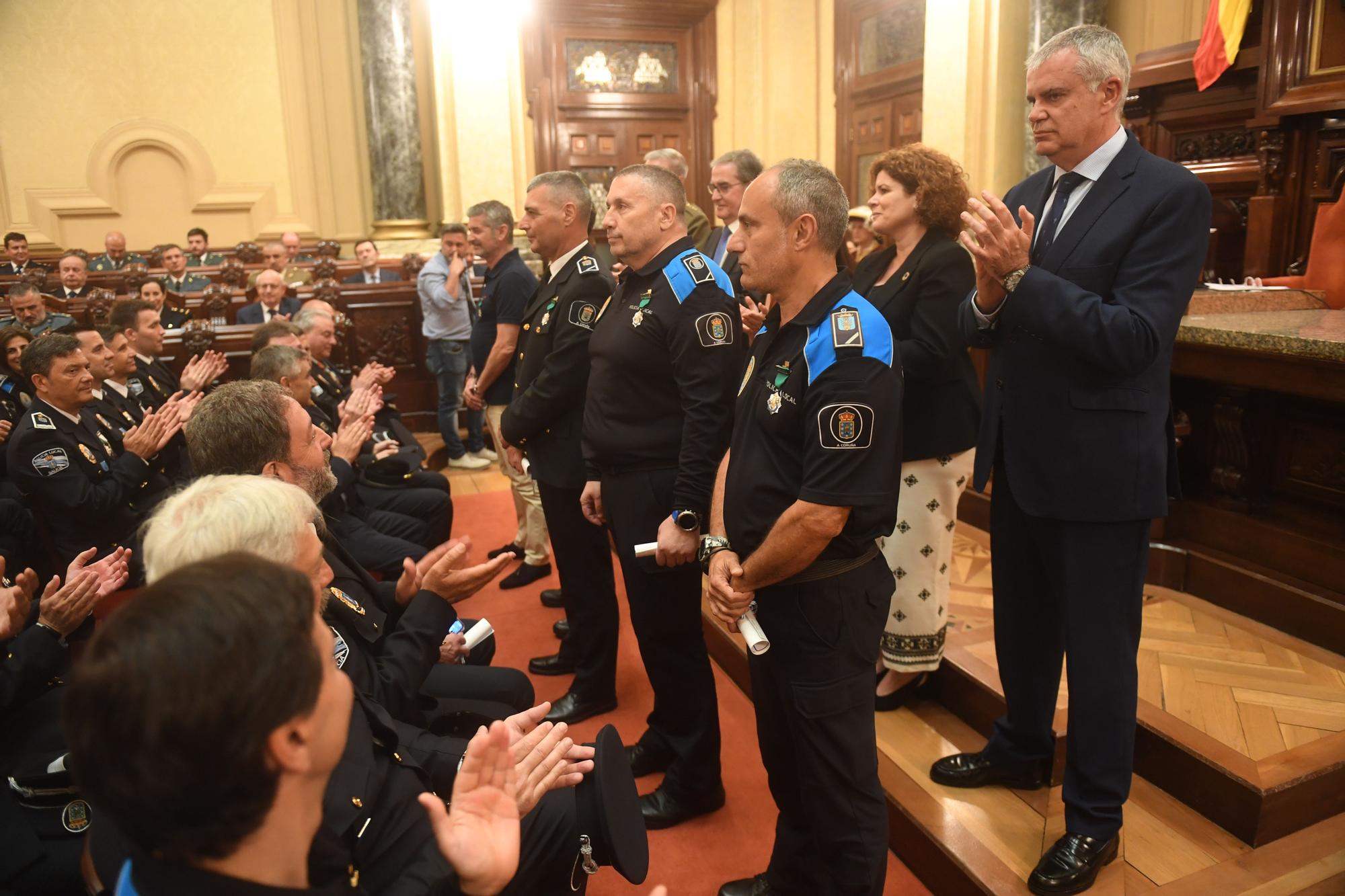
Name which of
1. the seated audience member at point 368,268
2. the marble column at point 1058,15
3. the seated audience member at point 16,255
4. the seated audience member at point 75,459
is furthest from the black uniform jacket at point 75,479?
the seated audience member at point 16,255

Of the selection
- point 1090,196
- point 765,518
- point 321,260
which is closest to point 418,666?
point 765,518

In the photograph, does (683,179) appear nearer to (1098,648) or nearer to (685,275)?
(685,275)

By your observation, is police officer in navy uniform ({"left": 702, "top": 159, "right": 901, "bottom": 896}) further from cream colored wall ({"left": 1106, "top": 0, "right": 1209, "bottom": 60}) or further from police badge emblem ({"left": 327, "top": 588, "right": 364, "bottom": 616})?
cream colored wall ({"left": 1106, "top": 0, "right": 1209, "bottom": 60})

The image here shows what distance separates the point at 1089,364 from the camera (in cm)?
168

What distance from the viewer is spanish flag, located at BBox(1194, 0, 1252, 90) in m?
4.22

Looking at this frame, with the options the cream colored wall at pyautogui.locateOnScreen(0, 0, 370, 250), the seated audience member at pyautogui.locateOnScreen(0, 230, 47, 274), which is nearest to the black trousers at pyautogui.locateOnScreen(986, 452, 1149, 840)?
the seated audience member at pyautogui.locateOnScreen(0, 230, 47, 274)

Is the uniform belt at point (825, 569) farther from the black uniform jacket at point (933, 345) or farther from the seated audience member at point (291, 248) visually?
the seated audience member at point (291, 248)

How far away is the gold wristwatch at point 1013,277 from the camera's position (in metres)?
1.64

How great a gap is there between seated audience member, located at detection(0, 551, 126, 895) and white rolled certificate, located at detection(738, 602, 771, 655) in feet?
4.09

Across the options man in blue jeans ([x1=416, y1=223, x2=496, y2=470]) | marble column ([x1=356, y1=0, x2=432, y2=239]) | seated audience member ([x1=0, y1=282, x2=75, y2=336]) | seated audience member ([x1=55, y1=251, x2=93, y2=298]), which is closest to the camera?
seated audience member ([x1=0, y1=282, x2=75, y2=336])

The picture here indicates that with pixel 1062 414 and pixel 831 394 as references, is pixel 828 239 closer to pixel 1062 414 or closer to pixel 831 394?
pixel 831 394

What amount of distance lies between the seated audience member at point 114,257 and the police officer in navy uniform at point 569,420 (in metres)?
6.49

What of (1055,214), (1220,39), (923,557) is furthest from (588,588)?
(1220,39)

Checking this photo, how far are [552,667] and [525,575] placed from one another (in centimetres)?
81
